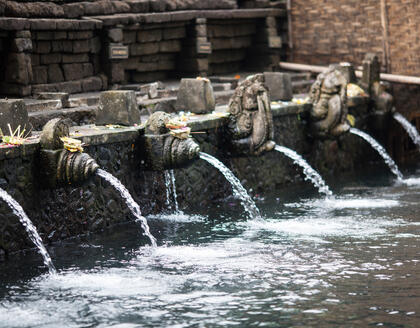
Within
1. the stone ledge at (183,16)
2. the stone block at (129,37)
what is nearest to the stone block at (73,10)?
the stone ledge at (183,16)

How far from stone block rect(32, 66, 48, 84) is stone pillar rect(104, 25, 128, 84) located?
142 cm

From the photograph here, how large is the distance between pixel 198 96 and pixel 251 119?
965 mm

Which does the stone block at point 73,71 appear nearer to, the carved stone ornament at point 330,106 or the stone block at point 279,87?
the stone block at point 279,87

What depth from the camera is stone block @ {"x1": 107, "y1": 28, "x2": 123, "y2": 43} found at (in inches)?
671

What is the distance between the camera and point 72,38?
53.9 ft

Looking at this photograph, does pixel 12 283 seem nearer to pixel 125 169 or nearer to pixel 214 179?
pixel 125 169

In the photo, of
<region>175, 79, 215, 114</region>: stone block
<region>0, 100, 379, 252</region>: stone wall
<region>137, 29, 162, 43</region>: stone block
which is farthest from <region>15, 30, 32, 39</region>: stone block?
<region>0, 100, 379, 252</region>: stone wall

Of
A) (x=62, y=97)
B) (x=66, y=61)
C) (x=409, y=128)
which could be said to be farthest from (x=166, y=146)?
(x=409, y=128)

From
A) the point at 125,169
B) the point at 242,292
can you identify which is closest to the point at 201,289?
the point at 242,292

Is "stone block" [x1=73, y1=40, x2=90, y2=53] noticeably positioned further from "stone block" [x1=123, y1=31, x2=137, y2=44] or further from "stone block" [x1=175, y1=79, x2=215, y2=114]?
"stone block" [x1=175, y1=79, x2=215, y2=114]

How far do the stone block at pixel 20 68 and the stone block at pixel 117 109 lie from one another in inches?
117

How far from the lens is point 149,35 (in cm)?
1844

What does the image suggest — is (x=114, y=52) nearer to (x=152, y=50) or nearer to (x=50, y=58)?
(x=50, y=58)

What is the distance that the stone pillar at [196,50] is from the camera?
1916 centimetres
